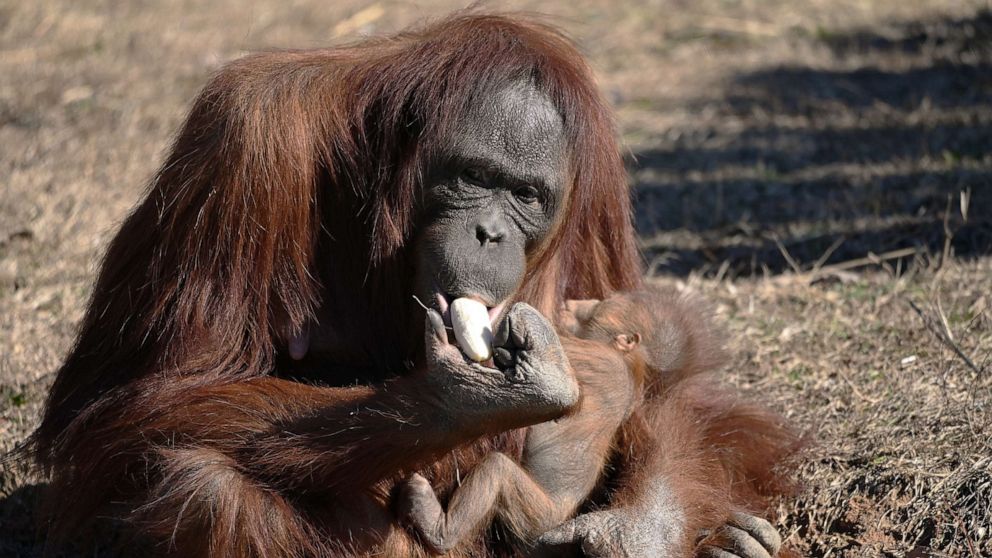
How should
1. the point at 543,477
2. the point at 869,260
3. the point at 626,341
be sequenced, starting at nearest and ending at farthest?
the point at 543,477
the point at 626,341
the point at 869,260

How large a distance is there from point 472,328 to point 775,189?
4.09 m

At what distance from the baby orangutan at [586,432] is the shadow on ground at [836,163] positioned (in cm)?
166

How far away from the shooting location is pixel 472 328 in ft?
9.48

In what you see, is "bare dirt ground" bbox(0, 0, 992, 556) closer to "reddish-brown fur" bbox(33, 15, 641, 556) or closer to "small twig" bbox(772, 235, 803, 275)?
"small twig" bbox(772, 235, 803, 275)

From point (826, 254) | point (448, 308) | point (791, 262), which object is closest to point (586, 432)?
point (448, 308)

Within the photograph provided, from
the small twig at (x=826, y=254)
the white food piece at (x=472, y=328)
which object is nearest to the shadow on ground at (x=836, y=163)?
the small twig at (x=826, y=254)

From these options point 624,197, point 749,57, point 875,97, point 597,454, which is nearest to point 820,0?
point 749,57

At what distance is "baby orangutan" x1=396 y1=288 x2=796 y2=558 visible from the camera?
10.3ft

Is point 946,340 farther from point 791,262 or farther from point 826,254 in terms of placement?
point 826,254

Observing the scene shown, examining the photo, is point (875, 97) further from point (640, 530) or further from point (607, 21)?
point (640, 530)

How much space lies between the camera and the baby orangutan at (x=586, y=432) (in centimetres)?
314

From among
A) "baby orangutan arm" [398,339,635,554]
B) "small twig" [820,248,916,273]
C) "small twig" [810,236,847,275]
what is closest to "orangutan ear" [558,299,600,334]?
"baby orangutan arm" [398,339,635,554]

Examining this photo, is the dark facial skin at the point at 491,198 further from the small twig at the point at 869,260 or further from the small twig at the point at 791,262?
the small twig at the point at 869,260

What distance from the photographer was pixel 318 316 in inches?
131
